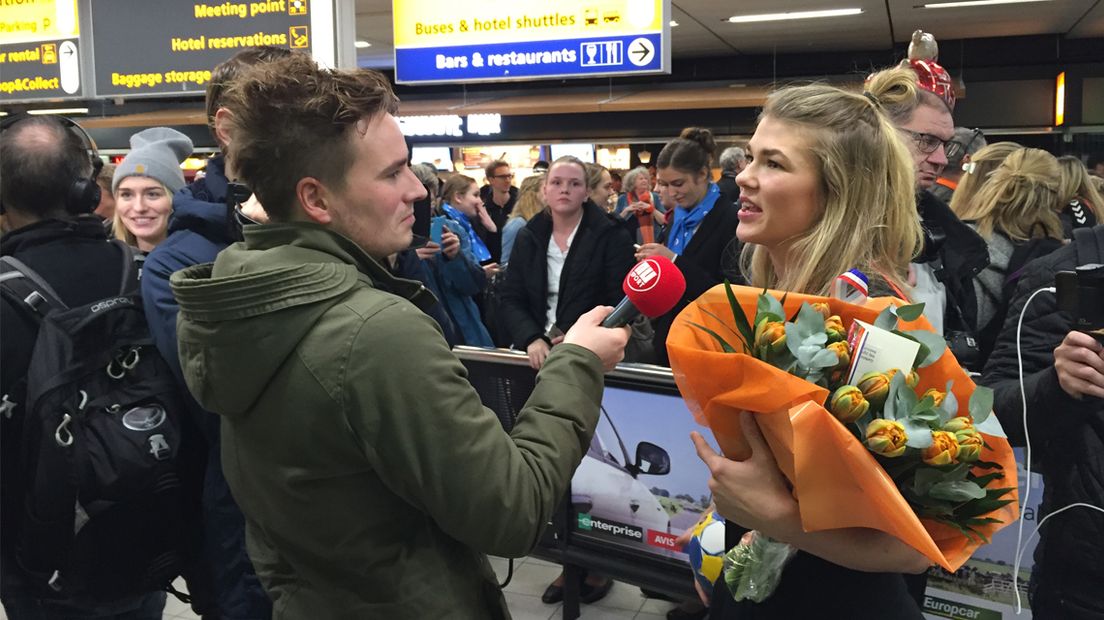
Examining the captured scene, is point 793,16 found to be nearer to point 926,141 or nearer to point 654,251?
point 654,251

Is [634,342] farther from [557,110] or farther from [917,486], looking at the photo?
[557,110]

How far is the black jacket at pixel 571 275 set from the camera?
438cm

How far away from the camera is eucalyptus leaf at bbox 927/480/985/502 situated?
127 cm

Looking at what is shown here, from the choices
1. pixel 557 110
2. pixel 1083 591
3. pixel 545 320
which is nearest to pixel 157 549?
pixel 1083 591

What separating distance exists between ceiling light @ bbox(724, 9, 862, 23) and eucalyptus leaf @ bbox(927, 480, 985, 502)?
328 inches

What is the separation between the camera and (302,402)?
1.32 meters

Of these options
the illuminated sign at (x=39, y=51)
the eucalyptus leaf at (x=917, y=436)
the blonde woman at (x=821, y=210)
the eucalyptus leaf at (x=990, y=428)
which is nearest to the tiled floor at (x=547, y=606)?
the blonde woman at (x=821, y=210)

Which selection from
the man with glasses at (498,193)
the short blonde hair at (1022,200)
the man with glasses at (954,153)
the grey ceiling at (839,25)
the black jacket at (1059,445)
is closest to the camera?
the black jacket at (1059,445)

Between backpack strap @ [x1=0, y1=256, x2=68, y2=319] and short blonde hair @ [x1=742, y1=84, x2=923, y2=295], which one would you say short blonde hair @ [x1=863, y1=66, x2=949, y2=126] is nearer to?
short blonde hair @ [x1=742, y1=84, x2=923, y2=295]

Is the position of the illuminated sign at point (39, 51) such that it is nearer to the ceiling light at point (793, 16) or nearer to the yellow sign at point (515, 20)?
Result: the yellow sign at point (515, 20)

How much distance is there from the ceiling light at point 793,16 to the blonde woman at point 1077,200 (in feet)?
16.7

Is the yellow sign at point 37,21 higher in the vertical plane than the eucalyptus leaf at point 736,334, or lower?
higher

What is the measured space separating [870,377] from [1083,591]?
1090 millimetres

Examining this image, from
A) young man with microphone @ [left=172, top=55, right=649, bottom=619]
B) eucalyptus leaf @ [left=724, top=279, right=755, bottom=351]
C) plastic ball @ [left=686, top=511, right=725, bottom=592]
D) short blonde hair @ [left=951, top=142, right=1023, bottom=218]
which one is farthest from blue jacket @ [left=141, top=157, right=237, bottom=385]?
short blonde hair @ [left=951, top=142, right=1023, bottom=218]
